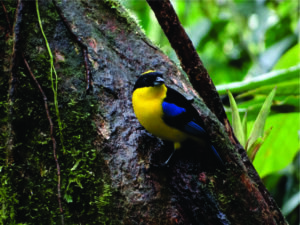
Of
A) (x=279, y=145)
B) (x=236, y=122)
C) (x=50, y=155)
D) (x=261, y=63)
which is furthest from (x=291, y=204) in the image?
(x=50, y=155)

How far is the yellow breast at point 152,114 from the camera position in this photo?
1542 millimetres

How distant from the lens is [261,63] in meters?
3.93

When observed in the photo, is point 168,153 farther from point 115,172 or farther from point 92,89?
point 92,89

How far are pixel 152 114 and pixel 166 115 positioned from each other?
0.06 m

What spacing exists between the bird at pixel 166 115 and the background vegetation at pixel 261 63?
673mm

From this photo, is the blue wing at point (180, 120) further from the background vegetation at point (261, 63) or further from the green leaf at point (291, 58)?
the green leaf at point (291, 58)

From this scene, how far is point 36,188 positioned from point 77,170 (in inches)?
7.1

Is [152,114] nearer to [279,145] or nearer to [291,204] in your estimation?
[279,145]

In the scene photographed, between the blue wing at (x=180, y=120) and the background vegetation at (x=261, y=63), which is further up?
the background vegetation at (x=261, y=63)

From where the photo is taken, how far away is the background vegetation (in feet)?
8.70

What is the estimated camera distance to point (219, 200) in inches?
61.1

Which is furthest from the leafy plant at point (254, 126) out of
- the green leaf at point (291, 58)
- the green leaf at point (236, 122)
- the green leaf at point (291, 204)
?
the green leaf at point (291, 204)

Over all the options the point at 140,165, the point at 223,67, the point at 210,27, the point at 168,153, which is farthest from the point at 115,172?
the point at 223,67

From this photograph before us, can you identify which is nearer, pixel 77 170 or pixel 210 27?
pixel 77 170
